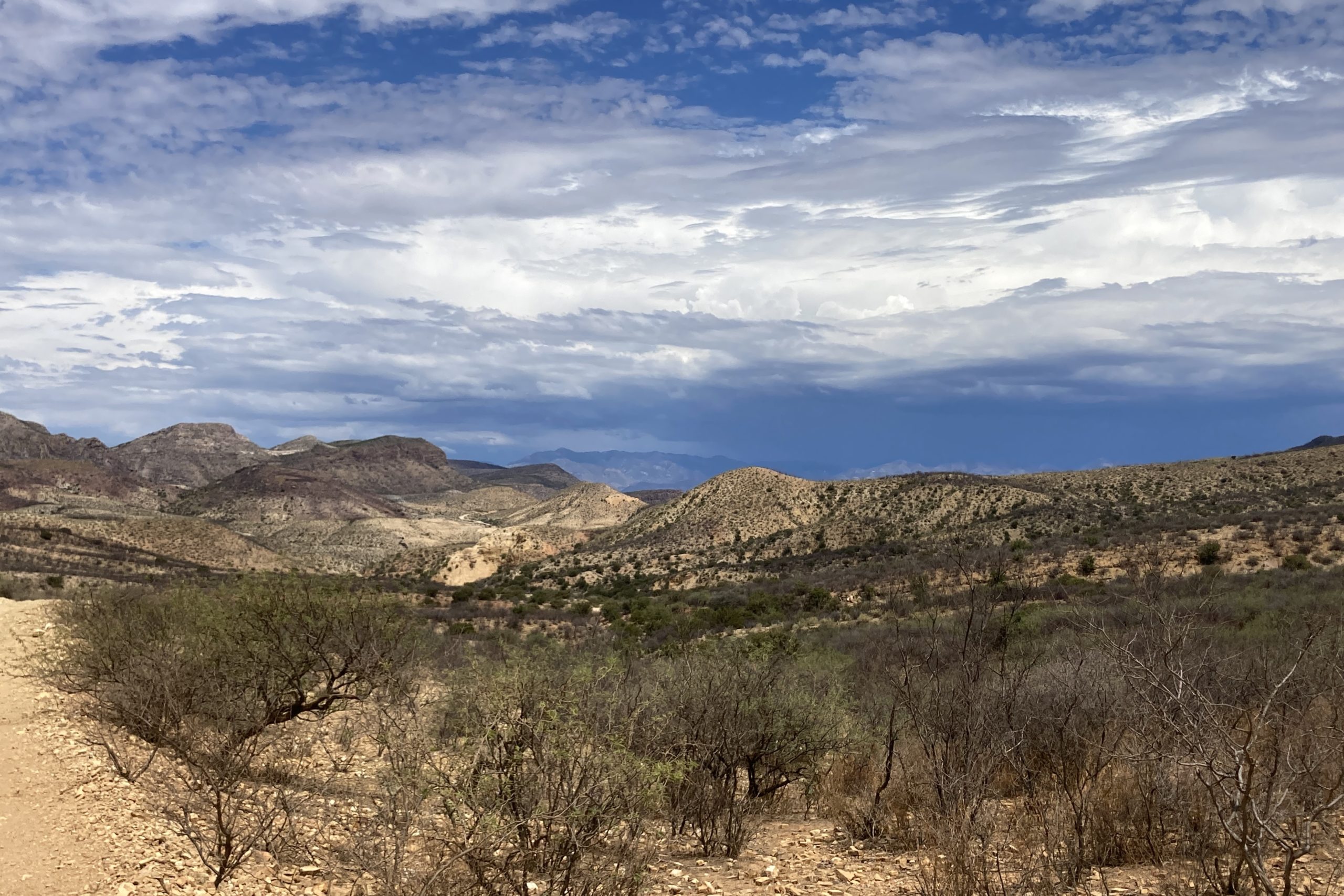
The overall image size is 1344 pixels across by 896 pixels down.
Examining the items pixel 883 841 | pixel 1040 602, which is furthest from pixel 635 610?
pixel 883 841

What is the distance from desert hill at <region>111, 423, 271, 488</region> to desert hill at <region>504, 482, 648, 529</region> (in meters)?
74.7

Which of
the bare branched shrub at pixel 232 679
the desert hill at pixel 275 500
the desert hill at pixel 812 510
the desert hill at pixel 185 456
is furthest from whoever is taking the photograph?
the desert hill at pixel 185 456

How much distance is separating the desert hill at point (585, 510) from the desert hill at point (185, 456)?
74.7m

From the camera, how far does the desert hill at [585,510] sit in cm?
12000

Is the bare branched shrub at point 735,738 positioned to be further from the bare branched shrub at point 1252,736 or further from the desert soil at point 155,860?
the bare branched shrub at point 1252,736

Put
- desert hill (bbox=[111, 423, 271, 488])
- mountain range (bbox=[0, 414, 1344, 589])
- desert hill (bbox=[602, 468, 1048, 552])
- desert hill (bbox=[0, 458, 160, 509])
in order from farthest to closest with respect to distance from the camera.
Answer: desert hill (bbox=[111, 423, 271, 488])
desert hill (bbox=[0, 458, 160, 509])
desert hill (bbox=[602, 468, 1048, 552])
mountain range (bbox=[0, 414, 1344, 589])

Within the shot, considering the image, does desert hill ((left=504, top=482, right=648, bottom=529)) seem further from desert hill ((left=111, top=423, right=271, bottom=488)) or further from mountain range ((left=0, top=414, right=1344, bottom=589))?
desert hill ((left=111, top=423, right=271, bottom=488))

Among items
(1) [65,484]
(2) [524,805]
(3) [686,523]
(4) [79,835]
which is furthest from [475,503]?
(2) [524,805]

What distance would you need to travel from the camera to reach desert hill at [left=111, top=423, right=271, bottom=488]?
176m

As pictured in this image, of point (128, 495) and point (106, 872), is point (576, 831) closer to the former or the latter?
point (106, 872)

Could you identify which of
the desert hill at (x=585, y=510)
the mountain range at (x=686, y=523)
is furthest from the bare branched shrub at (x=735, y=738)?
the desert hill at (x=585, y=510)

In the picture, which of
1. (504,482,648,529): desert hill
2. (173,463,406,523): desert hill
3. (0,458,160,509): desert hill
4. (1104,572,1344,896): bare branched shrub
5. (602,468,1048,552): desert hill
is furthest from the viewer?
(504,482,648,529): desert hill

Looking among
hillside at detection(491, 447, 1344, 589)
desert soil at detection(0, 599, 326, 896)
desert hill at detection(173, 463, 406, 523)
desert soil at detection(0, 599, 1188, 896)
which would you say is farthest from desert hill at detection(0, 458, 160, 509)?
desert soil at detection(0, 599, 1188, 896)

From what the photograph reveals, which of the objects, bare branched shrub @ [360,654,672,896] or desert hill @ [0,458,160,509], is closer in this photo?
bare branched shrub @ [360,654,672,896]
